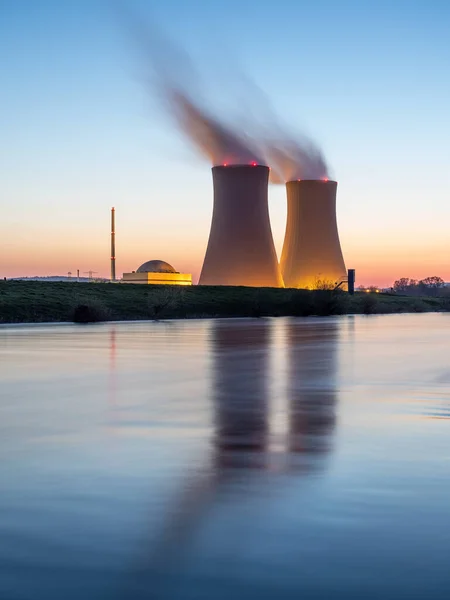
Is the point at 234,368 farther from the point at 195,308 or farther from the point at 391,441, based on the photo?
the point at 195,308

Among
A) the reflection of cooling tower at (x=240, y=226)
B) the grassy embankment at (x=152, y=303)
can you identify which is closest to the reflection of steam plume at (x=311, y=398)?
the grassy embankment at (x=152, y=303)

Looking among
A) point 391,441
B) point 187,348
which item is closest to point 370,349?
point 187,348

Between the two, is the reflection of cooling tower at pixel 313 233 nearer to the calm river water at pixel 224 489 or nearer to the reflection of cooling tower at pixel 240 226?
the reflection of cooling tower at pixel 240 226

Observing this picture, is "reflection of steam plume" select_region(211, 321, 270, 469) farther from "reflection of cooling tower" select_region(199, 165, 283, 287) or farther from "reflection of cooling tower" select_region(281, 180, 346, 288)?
"reflection of cooling tower" select_region(281, 180, 346, 288)

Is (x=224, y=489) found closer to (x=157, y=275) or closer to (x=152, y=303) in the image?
(x=152, y=303)

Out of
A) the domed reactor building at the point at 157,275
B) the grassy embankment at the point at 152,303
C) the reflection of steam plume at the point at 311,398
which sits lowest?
the reflection of steam plume at the point at 311,398

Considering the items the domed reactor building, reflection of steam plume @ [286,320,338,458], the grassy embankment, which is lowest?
reflection of steam plume @ [286,320,338,458]

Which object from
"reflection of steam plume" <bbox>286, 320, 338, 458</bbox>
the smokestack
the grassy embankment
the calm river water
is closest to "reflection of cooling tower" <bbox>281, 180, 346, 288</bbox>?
the grassy embankment
